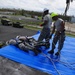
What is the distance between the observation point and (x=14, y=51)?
17.8 ft

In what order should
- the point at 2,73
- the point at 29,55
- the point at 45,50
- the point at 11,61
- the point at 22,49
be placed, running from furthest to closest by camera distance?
the point at 45,50 < the point at 22,49 < the point at 29,55 < the point at 11,61 < the point at 2,73

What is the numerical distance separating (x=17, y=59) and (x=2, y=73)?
0.67 meters

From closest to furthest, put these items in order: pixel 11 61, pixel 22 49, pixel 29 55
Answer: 1. pixel 11 61
2. pixel 29 55
3. pixel 22 49

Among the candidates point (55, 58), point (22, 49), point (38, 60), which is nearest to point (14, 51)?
point (22, 49)

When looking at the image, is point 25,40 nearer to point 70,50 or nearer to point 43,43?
point 43,43

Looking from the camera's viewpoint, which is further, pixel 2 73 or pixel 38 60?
pixel 38 60

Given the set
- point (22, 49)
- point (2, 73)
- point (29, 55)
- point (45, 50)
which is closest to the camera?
point (2, 73)

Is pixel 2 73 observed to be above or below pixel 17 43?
below

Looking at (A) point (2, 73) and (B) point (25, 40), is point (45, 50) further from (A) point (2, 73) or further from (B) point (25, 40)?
(A) point (2, 73)

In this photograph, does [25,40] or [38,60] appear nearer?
[38,60]

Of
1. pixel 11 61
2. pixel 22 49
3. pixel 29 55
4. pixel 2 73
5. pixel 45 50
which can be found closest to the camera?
pixel 2 73

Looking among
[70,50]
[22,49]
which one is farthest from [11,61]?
[70,50]

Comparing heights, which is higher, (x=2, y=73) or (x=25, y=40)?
(x=25, y=40)

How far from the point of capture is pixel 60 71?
170 inches
